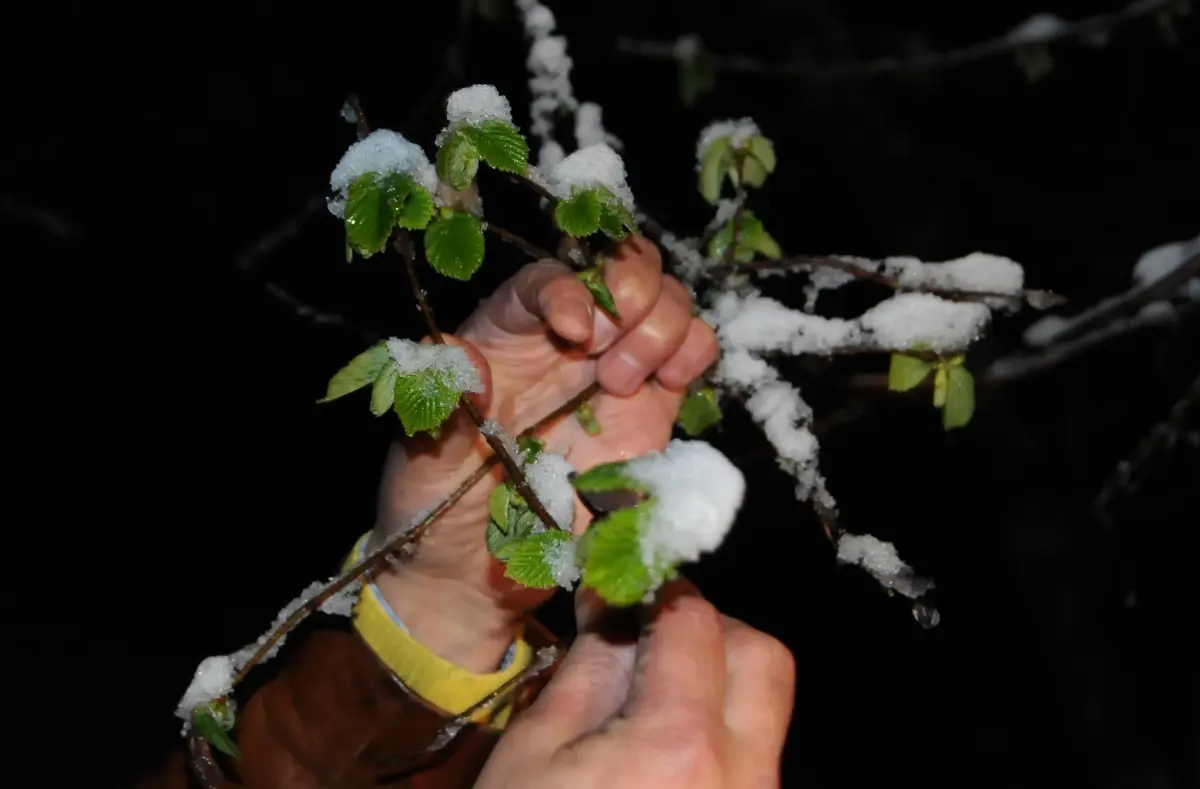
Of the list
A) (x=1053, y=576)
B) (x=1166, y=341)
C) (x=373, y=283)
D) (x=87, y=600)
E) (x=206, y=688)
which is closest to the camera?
(x=206, y=688)

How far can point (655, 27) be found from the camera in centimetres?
538

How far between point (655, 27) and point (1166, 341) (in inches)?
151

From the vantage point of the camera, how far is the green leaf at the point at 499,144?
98 centimetres

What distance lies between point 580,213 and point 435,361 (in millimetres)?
262

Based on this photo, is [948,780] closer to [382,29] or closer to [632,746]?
[632,746]

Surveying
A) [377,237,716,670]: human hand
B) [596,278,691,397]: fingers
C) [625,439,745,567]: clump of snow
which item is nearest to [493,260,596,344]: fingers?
[377,237,716,670]: human hand

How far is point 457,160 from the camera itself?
0.99 m

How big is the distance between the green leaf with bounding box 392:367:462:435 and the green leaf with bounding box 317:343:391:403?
0.05 metres

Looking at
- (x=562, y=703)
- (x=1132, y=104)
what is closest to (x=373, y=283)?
(x=562, y=703)

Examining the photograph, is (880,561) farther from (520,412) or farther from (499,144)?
(499,144)

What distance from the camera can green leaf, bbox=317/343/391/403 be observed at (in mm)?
1071

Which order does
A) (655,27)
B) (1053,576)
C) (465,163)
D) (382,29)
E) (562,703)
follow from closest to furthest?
(562,703), (465,163), (1053,576), (382,29), (655,27)

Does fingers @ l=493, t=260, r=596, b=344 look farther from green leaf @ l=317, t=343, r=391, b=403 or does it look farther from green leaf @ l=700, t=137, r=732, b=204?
green leaf @ l=700, t=137, r=732, b=204

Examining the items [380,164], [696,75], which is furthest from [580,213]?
[696,75]
